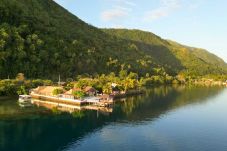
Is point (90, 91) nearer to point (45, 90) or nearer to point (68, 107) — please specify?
point (45, 90)

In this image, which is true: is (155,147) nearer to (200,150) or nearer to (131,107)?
(200,150)

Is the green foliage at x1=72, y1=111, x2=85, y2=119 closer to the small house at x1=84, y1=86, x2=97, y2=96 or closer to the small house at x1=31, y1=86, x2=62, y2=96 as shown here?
the small house at x1=84, y1=86, x2=97, y2=96

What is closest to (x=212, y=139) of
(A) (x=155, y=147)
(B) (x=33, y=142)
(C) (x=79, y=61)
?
(A) (x=155, y=147)

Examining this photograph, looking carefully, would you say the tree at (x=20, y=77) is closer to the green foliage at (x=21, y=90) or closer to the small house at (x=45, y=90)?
the green foliage at (x=21, y=90)

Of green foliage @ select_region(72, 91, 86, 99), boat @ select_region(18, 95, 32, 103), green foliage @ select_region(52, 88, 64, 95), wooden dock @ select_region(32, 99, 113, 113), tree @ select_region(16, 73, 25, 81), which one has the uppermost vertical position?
tree @ select_region(16, 73, 25, 81)

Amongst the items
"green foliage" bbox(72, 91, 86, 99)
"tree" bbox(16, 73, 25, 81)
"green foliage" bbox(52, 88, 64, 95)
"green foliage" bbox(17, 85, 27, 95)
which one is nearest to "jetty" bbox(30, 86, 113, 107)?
"green foliage" bbox(72, 91, 86, 99)

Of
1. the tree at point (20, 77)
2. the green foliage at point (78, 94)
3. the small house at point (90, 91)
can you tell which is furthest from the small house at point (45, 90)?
the green foliage at point (78, 94)

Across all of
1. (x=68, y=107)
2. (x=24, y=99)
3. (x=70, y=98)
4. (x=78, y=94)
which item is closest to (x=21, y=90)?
(x=24, y=99)

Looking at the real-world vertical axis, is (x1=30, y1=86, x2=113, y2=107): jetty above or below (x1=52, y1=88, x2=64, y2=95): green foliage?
below
